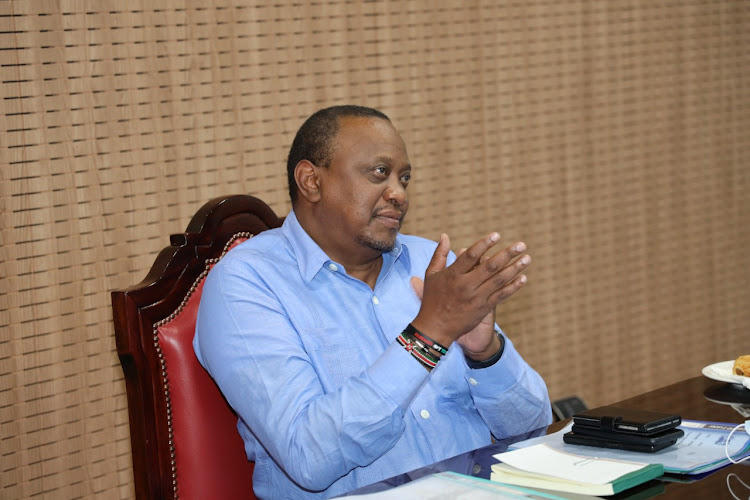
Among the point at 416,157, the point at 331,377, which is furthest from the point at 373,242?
the point at 416,157

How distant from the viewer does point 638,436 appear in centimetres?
147

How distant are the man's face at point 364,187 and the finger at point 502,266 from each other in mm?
402

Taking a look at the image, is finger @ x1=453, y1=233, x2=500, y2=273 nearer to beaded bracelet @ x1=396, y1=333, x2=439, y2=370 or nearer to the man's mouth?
beaded bracelet @ x1=396, y1=333, x2=439, y2=370

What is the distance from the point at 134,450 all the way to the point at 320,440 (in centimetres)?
38

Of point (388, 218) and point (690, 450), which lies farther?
point (388, 218)

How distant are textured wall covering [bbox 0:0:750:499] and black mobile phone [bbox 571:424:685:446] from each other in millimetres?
1441

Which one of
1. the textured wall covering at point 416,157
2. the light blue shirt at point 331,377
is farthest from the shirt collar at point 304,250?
the textured wall covering at point 416,157

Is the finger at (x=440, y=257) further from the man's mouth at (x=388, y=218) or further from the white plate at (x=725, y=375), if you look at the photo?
the white plate at (x=725, y=375)

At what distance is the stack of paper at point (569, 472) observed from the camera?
1311 mm

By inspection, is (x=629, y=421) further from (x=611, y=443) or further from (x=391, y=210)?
(x=391, y=210)

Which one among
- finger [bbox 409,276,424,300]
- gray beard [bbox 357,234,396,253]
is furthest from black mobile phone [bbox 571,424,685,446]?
gray beard [bbox 357,234,396,253]

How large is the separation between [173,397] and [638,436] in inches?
33.6

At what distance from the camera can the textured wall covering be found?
2.34m

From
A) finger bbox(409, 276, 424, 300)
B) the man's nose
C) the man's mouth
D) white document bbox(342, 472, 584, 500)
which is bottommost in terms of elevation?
white document bbox(342, 472, 584, 500)
